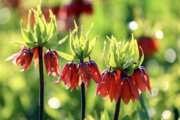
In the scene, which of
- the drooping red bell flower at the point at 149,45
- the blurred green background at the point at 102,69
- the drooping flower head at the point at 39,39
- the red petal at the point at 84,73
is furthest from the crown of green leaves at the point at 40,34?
the drooping red bell flower at the point at 149,45

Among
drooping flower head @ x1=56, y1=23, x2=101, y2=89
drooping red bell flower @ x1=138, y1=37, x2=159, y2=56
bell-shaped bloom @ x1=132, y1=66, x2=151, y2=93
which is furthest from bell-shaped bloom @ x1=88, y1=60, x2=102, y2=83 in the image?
drooping red bell flower @ x1=138, y1=37, x2=159, y2=56

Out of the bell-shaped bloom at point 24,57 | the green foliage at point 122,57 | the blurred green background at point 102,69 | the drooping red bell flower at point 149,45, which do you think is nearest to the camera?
the green foliage at point 122,57

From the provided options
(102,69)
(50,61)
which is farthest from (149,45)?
(50,61)

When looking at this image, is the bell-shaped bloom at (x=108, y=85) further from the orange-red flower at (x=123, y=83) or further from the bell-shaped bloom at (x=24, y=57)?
the bell-shaped bloom at (x=24, y=57)

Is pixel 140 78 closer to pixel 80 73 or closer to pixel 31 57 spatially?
pixel 80 73

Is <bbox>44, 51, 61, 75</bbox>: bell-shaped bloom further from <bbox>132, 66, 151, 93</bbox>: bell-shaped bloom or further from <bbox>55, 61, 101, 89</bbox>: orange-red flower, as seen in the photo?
<bbox>132, 66, 151, 93</bbox>: bell-shaped bloom

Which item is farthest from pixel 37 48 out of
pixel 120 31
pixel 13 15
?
pixel 13 15

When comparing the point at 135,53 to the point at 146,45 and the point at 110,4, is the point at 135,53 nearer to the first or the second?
the point at 146,45
